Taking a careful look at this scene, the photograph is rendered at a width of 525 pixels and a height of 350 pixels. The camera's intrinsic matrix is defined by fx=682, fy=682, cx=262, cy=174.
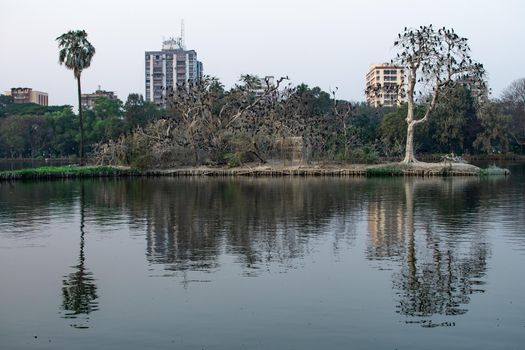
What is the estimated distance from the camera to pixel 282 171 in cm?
6631

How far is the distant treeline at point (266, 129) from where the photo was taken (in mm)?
70250

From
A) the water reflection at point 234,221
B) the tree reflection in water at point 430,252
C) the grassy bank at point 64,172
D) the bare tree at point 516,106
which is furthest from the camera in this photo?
the bare tree at point 516,106

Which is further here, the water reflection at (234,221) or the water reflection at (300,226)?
the water reflection at (234,221)

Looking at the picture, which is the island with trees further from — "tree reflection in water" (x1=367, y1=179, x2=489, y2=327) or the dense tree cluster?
the dense tree cluster

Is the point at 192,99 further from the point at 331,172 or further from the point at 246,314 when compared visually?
the point at 246,314

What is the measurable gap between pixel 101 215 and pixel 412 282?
19.8 m

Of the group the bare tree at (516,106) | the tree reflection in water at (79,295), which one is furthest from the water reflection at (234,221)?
the bare tree at (516,106)

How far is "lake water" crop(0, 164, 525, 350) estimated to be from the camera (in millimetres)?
13094

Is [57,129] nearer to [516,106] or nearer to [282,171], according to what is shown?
[282,171]

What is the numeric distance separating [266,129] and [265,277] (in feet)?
173

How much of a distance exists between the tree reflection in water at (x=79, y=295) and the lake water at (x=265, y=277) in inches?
1.9

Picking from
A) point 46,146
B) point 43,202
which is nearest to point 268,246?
point 43,202

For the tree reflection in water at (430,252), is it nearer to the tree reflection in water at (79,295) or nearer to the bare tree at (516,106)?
the tree reflection in water at (79,295)

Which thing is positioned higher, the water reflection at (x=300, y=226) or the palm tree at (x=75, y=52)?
the palm tree at (x=75, y=52)
